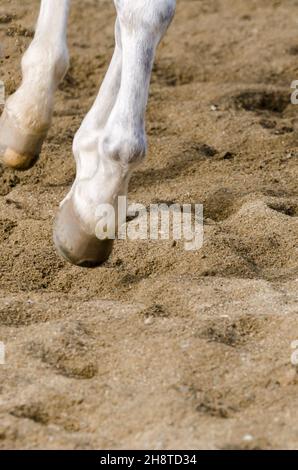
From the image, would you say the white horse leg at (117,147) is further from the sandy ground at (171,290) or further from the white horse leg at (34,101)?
the white horse leg at (34,101)

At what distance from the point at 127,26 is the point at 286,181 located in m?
1.40

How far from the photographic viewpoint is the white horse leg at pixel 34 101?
154 inches

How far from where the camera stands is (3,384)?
296 centimetres

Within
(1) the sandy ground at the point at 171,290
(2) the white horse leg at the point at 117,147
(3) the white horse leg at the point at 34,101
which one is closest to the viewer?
(1) the sandy ground at the point at 171,290

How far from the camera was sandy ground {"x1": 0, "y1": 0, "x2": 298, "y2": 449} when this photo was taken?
2791mm

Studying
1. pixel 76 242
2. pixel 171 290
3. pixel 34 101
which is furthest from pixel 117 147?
pixel 34 101

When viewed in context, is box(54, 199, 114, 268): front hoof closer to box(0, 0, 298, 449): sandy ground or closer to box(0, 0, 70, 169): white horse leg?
box(0, 0, 298, 449): sandy ground

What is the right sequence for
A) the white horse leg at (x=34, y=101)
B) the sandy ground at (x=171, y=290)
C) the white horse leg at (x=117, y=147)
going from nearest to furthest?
the sandy ground at (x=171, y=290) → the white horse leg at (x=117, y=147) → the white horse leg at (x=34, y=101)

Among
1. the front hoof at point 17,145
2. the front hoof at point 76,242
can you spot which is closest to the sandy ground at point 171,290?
the front hoof at point 76,242

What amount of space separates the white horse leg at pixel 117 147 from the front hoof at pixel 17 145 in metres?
0.47
